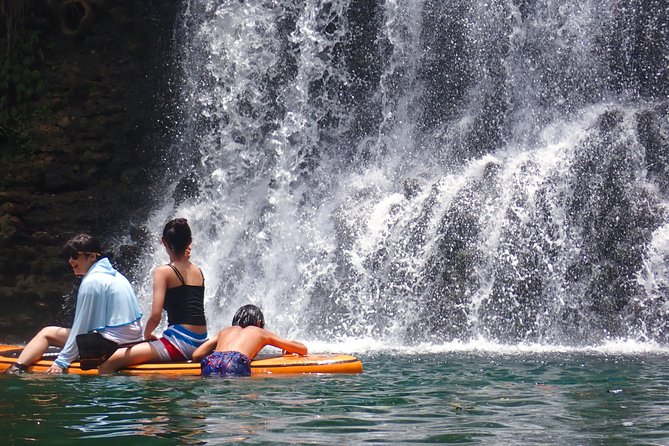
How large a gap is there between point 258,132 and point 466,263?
162 inches

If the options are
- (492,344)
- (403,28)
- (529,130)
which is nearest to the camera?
(492,344)

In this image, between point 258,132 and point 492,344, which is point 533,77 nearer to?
point 258,132

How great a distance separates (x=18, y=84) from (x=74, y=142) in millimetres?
1385

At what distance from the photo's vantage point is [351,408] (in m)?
4.69

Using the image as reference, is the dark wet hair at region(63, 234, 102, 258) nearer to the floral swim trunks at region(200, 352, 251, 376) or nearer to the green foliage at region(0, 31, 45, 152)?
the floral swim trunks at region(200, 352, 251, 376)

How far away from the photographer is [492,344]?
973 cm

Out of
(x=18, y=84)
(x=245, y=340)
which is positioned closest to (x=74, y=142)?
(x=18, y=84)

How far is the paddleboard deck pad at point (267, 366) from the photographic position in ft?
20.0

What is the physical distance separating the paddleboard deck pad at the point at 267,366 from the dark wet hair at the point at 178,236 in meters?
0.76

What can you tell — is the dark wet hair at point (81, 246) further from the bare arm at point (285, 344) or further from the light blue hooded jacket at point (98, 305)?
the bare arm at point (285, 344)

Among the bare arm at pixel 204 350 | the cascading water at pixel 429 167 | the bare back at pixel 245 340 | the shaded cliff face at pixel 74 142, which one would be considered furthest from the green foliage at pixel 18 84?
the bare back at pixel 245 340

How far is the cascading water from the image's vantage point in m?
10.5

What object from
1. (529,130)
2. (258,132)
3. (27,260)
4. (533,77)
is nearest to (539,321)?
(529,130)

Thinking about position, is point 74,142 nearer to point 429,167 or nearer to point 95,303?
point 429,167
